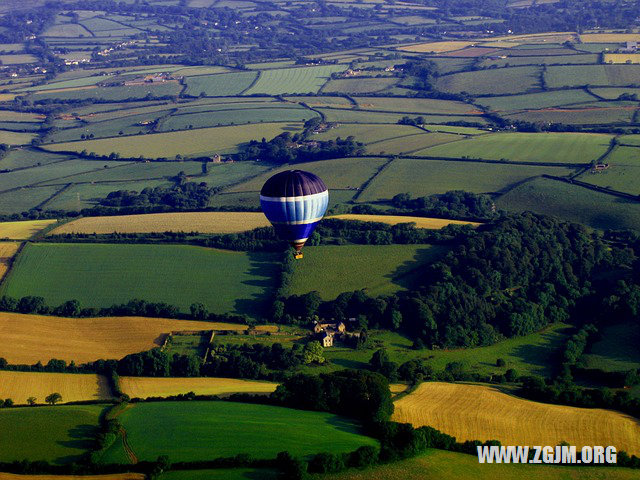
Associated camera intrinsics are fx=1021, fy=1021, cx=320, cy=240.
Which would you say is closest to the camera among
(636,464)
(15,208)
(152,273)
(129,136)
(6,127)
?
(636,464)

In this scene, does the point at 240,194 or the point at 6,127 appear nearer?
the point at 240,194

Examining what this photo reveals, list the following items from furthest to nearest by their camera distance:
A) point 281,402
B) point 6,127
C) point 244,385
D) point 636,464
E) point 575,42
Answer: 1. point 575,42
2. point 6,127
3. point 244,385
4. point 281,402
5. point 636,464

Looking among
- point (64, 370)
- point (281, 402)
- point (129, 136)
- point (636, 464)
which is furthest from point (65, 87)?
point (636, 464)

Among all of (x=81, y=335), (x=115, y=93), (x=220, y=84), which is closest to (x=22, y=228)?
(x=81, y=335)

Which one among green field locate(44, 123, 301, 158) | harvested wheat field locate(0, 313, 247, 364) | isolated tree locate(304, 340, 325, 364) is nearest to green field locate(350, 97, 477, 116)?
green field locate(44, 123, 301, 158)

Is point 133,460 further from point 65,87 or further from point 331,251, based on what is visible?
point 65,87

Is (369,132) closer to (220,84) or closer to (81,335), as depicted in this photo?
(220,84)
